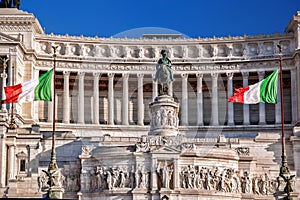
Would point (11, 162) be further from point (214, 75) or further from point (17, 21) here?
point (214, 75)

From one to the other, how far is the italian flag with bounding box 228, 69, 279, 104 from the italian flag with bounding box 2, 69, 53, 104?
58.9 ft

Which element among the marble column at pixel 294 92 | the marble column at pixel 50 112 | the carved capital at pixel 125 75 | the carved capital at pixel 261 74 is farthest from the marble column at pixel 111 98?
the marble column at pixel 294 92

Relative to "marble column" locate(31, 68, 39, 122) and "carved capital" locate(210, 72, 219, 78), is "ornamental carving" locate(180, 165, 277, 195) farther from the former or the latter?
"marble column" locate(31, 68, 39, 122)

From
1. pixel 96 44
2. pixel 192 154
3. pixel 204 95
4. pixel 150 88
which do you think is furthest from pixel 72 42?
pixel 192 154

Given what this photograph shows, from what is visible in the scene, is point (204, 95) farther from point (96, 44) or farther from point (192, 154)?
point (192, 154)

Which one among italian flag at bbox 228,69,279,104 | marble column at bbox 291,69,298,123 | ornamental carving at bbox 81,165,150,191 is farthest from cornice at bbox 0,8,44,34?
italian flag at bbox 228,69,279,104

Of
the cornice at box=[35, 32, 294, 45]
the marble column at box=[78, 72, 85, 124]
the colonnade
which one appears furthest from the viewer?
the cornice at box=[35, 32, 294, 45]

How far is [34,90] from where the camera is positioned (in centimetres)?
8131

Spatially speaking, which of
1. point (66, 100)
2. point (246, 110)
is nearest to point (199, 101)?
point (246, 110)

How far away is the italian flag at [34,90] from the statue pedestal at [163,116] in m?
10.3

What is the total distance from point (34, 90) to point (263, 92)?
21.9 metres

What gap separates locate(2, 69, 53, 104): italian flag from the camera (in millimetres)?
80125

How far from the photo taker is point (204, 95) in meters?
114

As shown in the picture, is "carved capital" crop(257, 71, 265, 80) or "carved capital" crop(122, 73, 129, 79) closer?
"carved capital" crop(257, 71, 265, 80)
